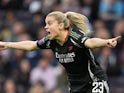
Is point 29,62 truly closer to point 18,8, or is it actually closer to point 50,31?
point 18,8

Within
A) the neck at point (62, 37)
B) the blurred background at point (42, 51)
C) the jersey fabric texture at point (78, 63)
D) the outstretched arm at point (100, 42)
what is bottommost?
the blurred background at point (42, 51)

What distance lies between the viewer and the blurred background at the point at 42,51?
1234cm

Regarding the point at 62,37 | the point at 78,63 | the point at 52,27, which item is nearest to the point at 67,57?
the point at 78,63

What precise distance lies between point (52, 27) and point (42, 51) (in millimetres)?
5607

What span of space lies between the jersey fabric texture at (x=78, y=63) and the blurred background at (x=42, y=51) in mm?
4078

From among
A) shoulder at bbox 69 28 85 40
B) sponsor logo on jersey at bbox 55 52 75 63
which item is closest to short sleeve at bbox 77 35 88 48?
shoulder at bbox 69 28 85 40

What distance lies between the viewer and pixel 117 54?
12852 mm

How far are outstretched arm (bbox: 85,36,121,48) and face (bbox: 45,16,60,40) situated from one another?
0.52 metres

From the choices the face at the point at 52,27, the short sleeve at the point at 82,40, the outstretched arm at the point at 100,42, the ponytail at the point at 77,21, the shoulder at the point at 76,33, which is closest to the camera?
the outstretched arm at the point at 100,42

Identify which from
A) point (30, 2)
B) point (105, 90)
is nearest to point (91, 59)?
point (105, 90)

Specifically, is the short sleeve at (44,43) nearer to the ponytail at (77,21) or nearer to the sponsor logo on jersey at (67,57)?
the sponsor logo on jersey at (67,57)

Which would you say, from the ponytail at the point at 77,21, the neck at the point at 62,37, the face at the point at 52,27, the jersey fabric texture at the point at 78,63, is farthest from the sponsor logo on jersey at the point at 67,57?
the ponytail at the point at 77,21

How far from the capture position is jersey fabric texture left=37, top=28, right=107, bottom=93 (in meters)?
7.51

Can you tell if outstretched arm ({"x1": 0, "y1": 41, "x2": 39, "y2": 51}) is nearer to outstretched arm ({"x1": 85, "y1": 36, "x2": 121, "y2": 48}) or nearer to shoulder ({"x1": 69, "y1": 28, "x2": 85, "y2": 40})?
shoulder ({"x1": 69, "y1": 28, "x2": 85, "y2": 40})
